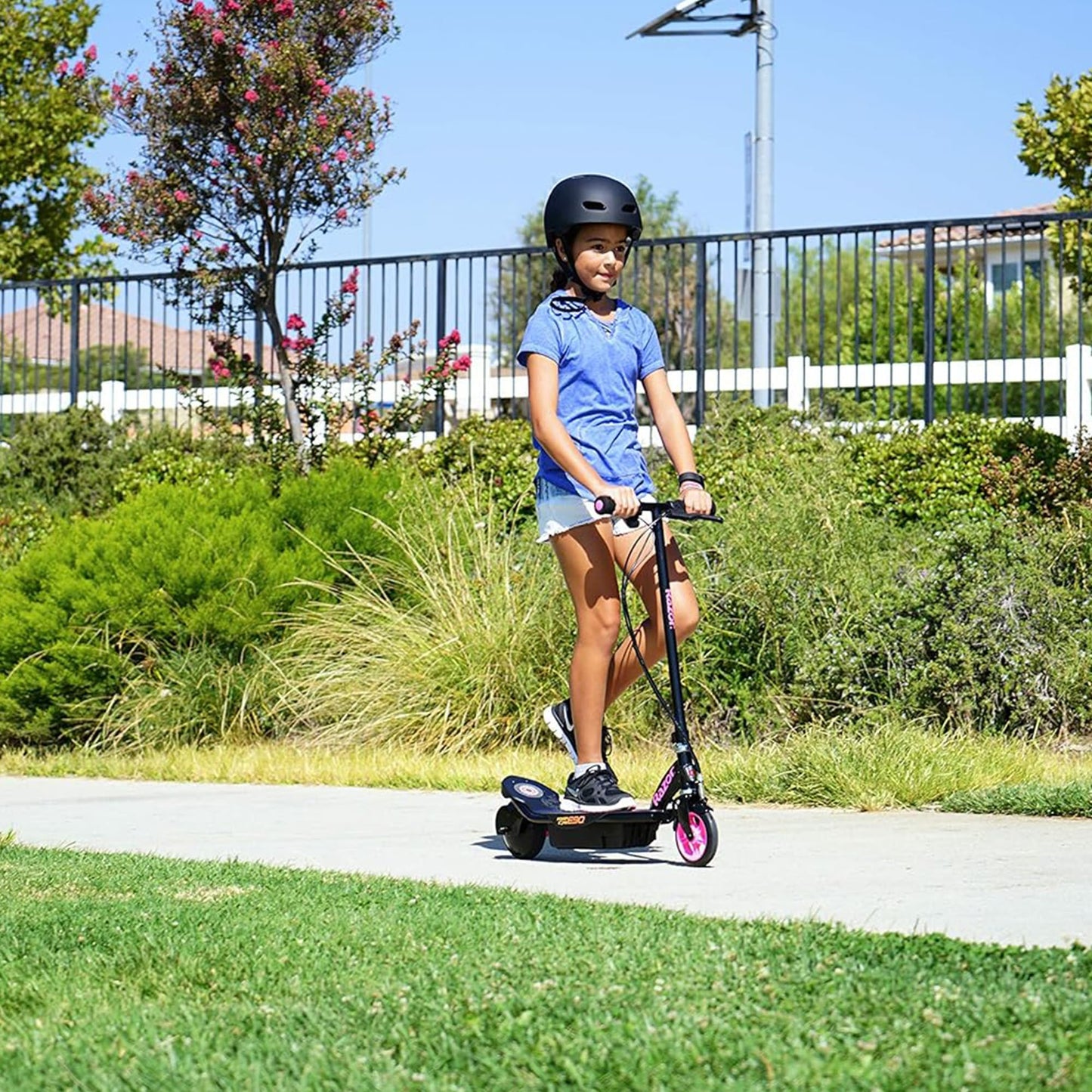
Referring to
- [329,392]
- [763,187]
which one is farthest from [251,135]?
[763,187]

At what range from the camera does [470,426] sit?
41.8ft

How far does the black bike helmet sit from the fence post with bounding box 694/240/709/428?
23.8 feet

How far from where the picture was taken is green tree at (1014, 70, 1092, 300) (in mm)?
14594

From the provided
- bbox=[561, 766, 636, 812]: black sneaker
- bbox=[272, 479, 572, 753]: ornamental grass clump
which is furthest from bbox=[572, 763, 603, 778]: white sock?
bbox=[272, 479, 572, 753]: ornamental grass clump

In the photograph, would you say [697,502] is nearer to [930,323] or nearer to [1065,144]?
[930,323]

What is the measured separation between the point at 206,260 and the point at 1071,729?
7.59 meters

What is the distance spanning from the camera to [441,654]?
9008 mm

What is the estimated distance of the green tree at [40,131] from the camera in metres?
18.9

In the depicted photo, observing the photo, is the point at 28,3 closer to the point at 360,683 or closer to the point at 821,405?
the point at 821,405

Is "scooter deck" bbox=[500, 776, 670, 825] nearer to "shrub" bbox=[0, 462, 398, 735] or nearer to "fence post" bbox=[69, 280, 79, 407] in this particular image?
"shrub" bbox=[0, 462, 398, 735]

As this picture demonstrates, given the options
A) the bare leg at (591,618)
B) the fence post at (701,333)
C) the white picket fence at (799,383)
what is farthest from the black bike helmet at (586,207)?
the fence post at (701,333)

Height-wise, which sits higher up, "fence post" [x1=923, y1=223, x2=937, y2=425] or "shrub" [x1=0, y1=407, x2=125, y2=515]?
"fence post" [x1=923, y1=223, x2=937, y2=425]

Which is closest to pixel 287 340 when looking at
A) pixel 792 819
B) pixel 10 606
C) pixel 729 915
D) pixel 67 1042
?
pixel 10 606

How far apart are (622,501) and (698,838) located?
39.8 inches
